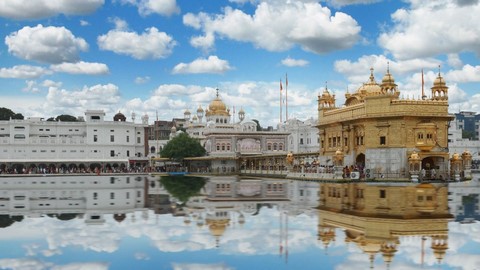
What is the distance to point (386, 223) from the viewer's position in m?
16.1

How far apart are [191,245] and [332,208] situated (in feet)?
30.2

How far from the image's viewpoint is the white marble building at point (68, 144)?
303 feet

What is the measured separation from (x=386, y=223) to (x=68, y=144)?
86.3 metres

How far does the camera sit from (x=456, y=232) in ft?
47.7

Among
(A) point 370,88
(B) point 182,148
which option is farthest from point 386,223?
(B) point 182,148

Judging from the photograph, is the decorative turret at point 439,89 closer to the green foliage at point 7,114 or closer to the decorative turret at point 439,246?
the decorative turret at point 439,246

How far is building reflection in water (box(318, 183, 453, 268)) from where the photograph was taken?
1243 cm

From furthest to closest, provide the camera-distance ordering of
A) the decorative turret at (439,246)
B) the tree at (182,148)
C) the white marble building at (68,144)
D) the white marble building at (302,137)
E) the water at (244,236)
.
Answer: the white marble building at (302,137), the white marble building at (68,144), the tree at (182,148), the decorative turret at (439,246), the water at (244,236)

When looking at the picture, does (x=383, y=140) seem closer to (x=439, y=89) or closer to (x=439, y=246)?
(x=439, y=89)

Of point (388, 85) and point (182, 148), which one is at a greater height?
point (388, 85)

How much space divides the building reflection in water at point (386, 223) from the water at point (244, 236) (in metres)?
0.03

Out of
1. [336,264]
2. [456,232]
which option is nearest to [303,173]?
[456,232]

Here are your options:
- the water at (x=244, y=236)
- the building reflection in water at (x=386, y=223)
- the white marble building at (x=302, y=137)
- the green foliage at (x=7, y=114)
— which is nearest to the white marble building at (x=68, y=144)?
the green foliage at (x=7, y=114)

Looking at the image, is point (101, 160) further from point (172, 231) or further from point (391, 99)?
point (172, 231)
